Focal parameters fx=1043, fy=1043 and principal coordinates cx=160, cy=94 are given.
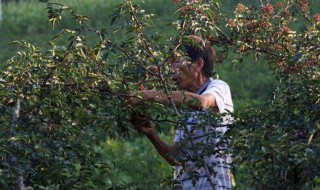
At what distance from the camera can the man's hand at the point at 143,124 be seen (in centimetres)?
475

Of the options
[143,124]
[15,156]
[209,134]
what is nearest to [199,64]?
[143,124]

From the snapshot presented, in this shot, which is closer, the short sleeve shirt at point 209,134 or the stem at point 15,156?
the stem at point 15,156

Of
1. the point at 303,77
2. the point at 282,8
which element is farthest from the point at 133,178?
the point at 303,77

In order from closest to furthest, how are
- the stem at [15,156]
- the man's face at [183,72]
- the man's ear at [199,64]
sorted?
the stem at [15,156] < the man's face at [183,72] < the man's ear at [199,64]

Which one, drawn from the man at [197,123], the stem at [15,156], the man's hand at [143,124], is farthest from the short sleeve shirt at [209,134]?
the stem at [15,156]

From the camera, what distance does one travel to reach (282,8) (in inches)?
215

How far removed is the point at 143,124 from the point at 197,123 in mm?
429

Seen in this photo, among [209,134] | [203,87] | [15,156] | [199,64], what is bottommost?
[15,156]

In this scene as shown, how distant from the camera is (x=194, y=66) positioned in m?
4.82

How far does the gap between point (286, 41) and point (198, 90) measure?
617 millimetres

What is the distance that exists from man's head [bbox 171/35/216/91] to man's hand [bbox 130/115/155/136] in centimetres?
23

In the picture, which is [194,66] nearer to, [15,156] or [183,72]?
[183,72]

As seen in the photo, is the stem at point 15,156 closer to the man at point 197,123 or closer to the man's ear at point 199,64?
the man at point 197,123

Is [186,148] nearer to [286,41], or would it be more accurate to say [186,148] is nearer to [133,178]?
[286,41]
